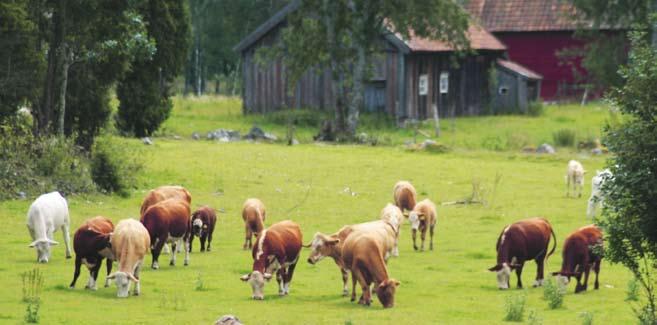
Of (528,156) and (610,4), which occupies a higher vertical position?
(610,4)

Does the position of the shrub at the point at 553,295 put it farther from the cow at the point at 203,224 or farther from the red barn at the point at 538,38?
the red barn at the point at 538,38

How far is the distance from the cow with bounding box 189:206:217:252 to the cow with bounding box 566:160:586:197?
1342 centimetres

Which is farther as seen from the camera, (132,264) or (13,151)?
(13,151)

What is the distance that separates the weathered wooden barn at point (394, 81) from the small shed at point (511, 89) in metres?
0.52

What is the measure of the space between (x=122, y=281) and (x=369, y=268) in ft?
13.0

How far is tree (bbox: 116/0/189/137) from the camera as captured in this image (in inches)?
1868

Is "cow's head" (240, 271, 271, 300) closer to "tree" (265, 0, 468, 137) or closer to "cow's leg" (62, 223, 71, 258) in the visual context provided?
"cow's leg" (62, 223, 71, 258)

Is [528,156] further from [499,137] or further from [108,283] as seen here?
[108,283]

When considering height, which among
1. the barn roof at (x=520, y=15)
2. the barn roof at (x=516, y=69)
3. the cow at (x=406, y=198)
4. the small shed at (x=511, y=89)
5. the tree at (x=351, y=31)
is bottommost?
the cow at (x=406, y=198)

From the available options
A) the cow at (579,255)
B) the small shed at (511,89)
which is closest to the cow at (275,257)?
the cow at (579,255)

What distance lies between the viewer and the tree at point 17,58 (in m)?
32.5

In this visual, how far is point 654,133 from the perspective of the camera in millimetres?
15828

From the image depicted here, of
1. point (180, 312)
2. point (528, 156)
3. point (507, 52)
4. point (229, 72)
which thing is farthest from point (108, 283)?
point (229, 72)

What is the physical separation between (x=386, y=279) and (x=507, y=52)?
5449 centimetres
